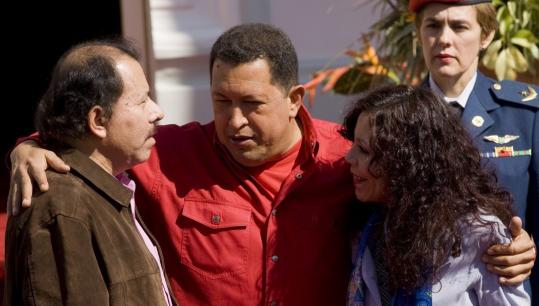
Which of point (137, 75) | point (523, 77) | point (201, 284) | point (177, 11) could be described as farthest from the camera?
point (177, 11)

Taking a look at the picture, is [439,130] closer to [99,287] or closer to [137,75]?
[137,75]

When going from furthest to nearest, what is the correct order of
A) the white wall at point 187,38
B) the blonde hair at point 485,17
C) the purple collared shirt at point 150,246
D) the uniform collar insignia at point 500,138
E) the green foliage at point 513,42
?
1. the white wall at point 187,38
2. the green foliage at point 513,42
3. the blonde hair at point 485,17
4. the uniform collar insignia at point 500,138
5. the purple collared shirt at point 150,246

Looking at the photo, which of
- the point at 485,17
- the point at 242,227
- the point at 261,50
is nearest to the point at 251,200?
the point at 242,227

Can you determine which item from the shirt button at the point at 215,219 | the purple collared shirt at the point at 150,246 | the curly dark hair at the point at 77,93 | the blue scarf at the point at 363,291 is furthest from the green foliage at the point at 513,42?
the curly dark hair at the point at 77,93

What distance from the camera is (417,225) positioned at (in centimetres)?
271

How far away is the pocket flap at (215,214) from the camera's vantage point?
2967 mm

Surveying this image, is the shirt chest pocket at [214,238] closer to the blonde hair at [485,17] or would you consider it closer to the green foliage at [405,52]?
A: the blonde hair at [485,17]

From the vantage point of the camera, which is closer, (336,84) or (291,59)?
(291,59)

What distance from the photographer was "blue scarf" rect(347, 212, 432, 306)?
2.68m

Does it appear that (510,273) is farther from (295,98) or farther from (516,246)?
(295,98)

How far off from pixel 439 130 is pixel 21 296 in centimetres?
116

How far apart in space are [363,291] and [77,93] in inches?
36.5

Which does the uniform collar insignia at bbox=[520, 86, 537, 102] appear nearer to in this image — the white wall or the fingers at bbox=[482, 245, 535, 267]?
the fingers at bbox=[482, 245, 535, 267]

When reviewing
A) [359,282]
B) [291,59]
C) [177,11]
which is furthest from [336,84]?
[359,282]
